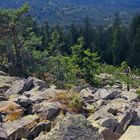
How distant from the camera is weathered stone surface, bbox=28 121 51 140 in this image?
11.0m

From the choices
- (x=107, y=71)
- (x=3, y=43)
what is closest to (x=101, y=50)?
(x=107, y=71)

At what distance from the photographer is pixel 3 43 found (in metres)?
31.4

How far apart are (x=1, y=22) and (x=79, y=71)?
12288mm

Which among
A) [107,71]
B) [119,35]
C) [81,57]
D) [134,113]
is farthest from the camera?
[119,35]

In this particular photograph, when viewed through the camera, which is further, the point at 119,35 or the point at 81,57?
the point at 119,35

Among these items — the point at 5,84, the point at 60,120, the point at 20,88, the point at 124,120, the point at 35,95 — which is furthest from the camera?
the point at 5,84

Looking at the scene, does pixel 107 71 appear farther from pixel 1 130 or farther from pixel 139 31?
pixel 1 130

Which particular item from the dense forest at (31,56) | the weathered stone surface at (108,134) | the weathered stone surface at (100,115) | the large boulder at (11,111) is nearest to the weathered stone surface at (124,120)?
the weathered stone surface at (100,115)

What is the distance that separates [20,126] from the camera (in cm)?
1093

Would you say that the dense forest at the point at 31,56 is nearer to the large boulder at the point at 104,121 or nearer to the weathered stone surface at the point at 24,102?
the weathered stone surface at the point at 24,102

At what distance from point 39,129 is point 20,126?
52 cm

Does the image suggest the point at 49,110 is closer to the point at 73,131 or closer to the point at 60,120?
the point at 60,120

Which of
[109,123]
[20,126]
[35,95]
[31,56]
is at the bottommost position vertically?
[31,56]

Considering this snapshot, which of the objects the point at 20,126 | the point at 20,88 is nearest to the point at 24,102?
the point at 20,126
